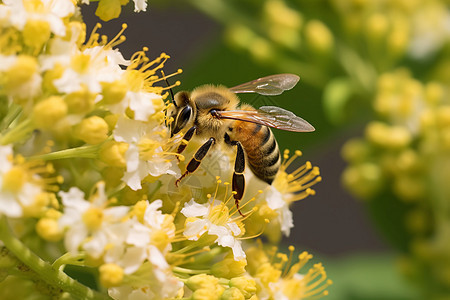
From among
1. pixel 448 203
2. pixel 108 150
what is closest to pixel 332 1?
pixel 448 203

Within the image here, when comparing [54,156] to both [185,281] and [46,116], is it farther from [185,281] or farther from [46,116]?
[185,281]

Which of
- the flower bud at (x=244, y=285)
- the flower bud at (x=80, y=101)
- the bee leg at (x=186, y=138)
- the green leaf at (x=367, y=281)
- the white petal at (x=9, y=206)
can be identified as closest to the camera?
the white petal at (x=9, y=206)

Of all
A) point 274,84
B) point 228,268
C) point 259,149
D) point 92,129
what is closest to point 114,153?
point 92,129

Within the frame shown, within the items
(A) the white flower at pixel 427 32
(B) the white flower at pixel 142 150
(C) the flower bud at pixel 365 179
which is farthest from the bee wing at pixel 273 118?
(A) the white flower at pixel 427 32

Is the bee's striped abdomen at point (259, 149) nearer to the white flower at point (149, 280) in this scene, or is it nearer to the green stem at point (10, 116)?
the white flower at point (149, 280)

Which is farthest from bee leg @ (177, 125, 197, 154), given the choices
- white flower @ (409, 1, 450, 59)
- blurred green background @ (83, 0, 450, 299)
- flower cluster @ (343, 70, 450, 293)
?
white flower @ (409, 1, 450, 59)

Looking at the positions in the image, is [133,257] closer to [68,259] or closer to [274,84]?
[68,259]
